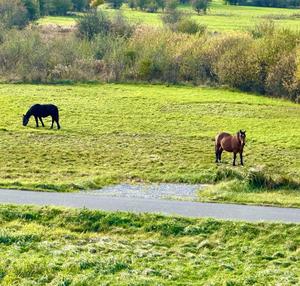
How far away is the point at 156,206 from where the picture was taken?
2234 centimetres

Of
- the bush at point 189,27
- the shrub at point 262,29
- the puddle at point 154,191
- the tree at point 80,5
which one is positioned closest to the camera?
the puddle at point 154,191

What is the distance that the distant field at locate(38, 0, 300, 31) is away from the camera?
8044 centimetres

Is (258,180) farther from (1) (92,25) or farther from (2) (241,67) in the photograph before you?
(1) (92,25)

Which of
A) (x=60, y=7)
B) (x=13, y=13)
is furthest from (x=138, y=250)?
(x=60, y=7)

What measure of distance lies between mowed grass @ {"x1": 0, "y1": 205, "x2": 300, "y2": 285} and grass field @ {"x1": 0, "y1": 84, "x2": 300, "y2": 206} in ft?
11.1

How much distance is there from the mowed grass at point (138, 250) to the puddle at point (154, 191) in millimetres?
3214

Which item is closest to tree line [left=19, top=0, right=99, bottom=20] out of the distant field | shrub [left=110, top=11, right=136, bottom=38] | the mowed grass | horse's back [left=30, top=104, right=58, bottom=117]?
the distant field

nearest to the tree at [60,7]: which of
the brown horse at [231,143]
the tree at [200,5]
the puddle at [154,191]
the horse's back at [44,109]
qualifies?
the tree at [200,5]

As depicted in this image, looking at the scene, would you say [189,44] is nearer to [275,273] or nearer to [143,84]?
[143,84]

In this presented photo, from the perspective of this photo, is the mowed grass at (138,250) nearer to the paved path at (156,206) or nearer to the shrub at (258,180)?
the paved path at (156,206)

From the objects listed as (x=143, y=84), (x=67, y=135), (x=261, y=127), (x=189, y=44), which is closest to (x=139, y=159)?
(x=67, y=135)

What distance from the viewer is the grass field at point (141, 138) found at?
26859 millimetres

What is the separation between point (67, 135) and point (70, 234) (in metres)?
15.2

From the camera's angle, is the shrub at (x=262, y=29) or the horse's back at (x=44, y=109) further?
the shrub at (x=262, y=29)
